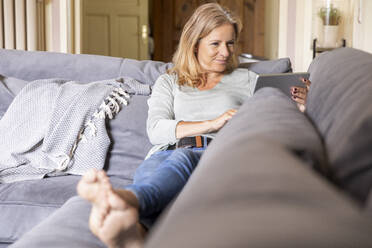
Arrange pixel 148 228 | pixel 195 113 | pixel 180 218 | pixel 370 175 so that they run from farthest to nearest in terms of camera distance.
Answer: pixel 195 113 < pixel 148 228 < pixel 370 175 < pixel 180 218

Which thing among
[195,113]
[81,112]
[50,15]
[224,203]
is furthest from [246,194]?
[50,15]

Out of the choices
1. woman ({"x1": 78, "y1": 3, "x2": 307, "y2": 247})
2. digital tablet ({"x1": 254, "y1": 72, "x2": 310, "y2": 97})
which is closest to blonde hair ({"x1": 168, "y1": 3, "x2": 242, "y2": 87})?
woman ({"x1": 78, "y1": 3, "x2": 307, "y2": 247})

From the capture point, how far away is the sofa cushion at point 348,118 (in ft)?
2.32

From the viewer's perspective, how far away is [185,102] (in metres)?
2.18

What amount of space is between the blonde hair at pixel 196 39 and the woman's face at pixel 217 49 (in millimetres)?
24

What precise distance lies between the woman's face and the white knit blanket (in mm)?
389

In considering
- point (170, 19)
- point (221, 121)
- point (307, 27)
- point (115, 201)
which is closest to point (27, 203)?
point (221, 121)

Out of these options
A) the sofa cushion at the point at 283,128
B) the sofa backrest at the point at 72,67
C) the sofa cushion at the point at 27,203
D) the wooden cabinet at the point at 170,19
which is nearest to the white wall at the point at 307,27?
the sofa backrest at the point at 72,67

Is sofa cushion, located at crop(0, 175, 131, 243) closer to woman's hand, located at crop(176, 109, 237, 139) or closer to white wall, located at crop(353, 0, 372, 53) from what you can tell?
woman's hand, located at crop(176, 109, 237, 139)

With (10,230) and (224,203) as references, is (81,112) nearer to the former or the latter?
(10,230)

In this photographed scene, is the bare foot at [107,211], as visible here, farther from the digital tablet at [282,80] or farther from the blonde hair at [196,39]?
the blonde hair at [196,39]

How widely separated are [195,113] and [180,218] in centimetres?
163

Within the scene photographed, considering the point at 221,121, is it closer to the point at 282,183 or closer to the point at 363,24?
the point at 282,183

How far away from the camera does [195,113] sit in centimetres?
215
